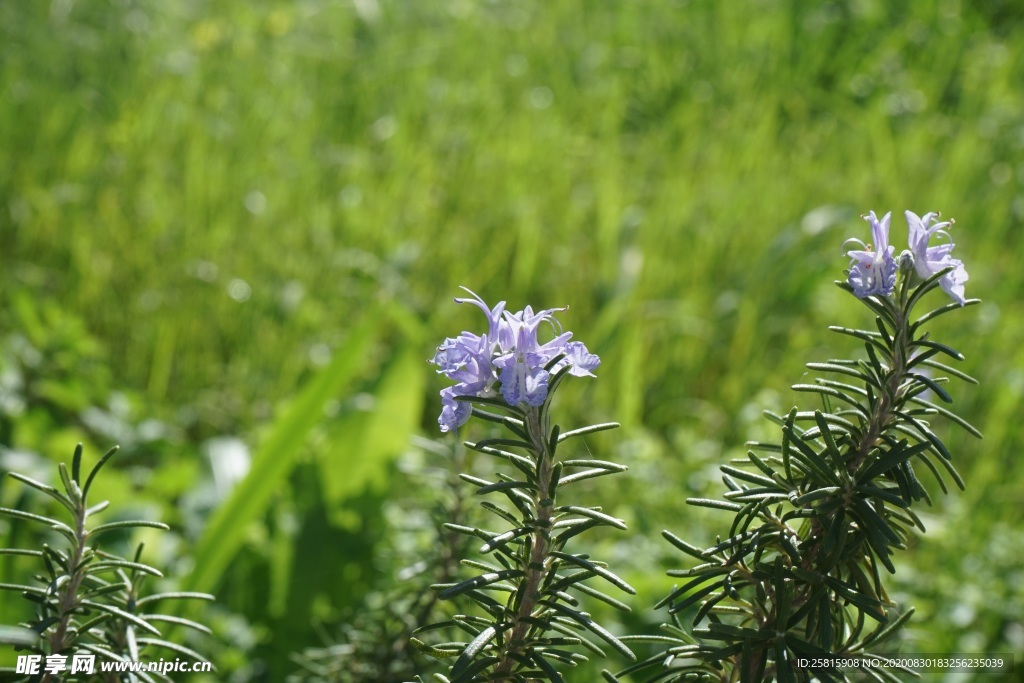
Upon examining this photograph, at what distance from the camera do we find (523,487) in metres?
0.88

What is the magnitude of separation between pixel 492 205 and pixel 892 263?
2603 millimetres

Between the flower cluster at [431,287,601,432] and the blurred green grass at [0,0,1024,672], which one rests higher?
the blurred green grass at [0,0,1024,672]

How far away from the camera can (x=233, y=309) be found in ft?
9.83

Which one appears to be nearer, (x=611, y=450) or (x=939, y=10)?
(x=611, y=450)

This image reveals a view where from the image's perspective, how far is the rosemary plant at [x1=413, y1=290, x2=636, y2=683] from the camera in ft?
2.79

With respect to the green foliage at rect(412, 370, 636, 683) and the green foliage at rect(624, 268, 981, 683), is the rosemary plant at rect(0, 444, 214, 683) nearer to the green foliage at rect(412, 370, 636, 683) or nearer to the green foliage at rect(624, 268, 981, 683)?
the green foliage at rect(412, 370, 636, 683)

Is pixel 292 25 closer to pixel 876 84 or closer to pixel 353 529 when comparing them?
pixel 876 84

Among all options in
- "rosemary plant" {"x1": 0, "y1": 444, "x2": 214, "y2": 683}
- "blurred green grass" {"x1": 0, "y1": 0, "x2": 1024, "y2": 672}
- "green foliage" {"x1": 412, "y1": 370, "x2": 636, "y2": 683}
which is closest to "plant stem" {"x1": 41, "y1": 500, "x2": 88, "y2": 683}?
"rosemary plant" {"x1": 0, "y1": 444, "x2": 214, "y2": 683}

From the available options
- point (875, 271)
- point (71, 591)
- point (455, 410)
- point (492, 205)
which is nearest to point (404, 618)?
point (71, 591)

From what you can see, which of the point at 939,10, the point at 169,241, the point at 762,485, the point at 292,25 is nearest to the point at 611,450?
the point at 169,241

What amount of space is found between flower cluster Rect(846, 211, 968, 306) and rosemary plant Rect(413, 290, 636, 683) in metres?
0.24

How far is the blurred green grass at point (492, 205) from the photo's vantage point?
2748 mm

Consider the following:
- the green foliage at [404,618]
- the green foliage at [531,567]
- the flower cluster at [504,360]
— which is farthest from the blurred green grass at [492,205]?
the flower cluster at [504,360]

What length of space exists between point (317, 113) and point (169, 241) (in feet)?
3.09
